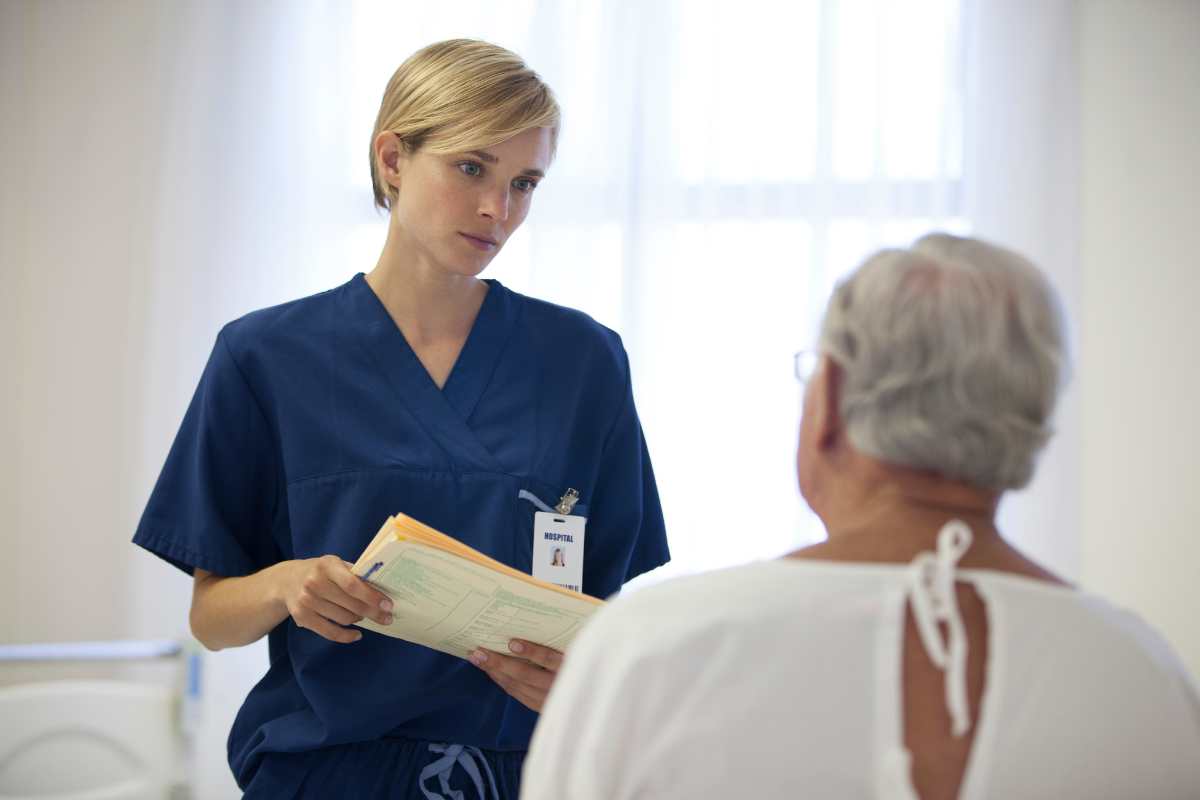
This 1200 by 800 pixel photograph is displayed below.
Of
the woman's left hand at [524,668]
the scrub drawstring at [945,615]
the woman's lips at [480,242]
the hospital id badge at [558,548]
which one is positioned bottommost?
the woman's left hand at [524,668]

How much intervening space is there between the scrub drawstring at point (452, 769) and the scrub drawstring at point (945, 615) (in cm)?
72

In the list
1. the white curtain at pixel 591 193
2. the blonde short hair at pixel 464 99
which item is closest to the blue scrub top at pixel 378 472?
the blonde short hair at pixel 464 99

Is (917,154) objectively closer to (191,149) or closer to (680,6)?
(680,6)

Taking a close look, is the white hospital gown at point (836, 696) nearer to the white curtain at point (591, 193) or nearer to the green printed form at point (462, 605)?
the green printed form at point (462, 605)

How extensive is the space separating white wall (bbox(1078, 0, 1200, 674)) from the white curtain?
76 mm

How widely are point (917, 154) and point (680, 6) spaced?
28.0 inches

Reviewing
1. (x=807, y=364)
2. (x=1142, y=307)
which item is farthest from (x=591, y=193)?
(x=807, y=364)

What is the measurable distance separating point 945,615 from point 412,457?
31.3 inches

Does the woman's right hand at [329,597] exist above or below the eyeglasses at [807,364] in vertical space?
below

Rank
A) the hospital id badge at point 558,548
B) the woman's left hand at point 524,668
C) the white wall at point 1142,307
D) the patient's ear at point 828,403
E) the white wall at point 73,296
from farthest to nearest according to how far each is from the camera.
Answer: the white wall at point 73,296 < the white wall at point 1142,307 < the hospital id badge at point 558,548 < the woman's left hand at point 524,668 < the patient's ear at point 828,403

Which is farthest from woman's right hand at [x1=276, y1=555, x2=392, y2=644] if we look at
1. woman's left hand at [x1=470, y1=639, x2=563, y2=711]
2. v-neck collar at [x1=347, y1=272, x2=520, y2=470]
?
v-neck collar at [x1=347, y1=272, x2=520, y2=470]

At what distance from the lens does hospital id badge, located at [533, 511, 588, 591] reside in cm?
150

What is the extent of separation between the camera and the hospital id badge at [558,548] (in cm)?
150

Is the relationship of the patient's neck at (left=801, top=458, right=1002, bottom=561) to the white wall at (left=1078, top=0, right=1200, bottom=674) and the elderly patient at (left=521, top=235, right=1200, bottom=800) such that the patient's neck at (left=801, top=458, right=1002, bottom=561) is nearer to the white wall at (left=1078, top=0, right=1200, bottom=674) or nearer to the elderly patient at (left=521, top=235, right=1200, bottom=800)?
the elderly patient at (left=521, top=235, right=1200, bottom=800)
